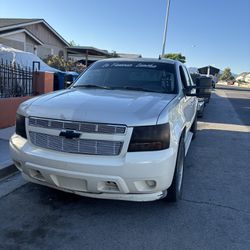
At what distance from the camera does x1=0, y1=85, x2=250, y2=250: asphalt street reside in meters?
3.14

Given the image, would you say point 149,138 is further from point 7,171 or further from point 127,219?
point 7,171

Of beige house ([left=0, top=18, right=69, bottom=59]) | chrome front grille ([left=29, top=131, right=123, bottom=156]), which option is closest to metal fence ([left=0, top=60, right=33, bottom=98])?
chrome front grille ([left=29, top=131, right=123, bottom=156])

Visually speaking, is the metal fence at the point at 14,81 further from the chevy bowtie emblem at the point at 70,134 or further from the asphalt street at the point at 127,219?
the chevy bowtie emblem at the point at 70,134

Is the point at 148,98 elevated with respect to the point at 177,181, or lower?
elevated

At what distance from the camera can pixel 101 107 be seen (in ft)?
11.2

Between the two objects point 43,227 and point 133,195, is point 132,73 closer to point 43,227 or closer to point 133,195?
point 133,195

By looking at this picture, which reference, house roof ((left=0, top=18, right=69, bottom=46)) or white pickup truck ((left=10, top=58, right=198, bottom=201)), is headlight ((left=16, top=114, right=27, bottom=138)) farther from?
house roof ((left=0, top=18, right=69, bottom=46))

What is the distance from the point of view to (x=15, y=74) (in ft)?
26.3

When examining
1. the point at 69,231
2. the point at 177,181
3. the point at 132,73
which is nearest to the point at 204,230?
the point at 177,181

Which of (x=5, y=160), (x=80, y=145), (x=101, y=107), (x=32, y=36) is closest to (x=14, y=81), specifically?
(x=5, y=160)

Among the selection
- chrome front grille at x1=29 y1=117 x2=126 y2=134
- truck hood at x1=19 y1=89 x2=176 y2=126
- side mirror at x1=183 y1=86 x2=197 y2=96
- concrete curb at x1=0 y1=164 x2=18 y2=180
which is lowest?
concrete curb at x1=0 y1=164 x2=18 y2=180

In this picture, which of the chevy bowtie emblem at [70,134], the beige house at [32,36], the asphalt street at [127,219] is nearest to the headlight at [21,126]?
the chevy bowtie emblem at [70,134]

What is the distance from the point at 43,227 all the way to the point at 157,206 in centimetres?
137

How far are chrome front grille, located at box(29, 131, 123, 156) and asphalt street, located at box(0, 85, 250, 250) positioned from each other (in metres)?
0.80
